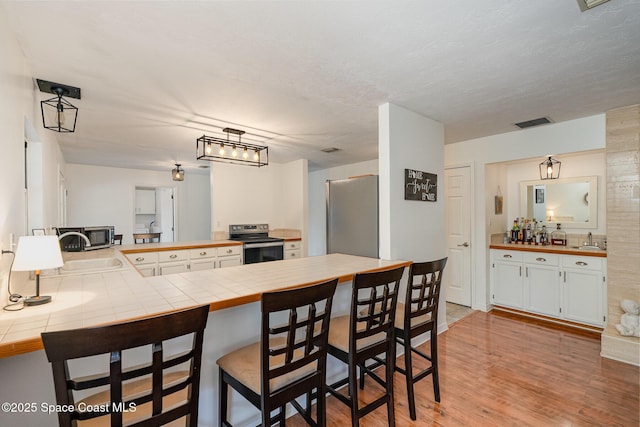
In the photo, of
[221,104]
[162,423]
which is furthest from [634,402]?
[221,104]

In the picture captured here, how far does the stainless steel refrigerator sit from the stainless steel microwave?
2558mm

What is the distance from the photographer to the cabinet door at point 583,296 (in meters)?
3.18

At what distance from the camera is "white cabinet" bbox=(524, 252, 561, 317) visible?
3498 mm

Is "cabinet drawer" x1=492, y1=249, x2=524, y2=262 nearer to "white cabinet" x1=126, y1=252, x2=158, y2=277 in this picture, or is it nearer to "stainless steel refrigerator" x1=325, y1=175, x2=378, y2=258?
"stainless steel refrigerator" x1=325, y1=175, x2=378, y2=258

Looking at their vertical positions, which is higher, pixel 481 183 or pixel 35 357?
pixel 481 183

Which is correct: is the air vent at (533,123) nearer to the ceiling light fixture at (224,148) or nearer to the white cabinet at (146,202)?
the ceiling light fixture at (224,148)

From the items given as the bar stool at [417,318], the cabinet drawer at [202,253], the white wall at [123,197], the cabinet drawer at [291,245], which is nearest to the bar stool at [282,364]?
the bar stool at [417,318]

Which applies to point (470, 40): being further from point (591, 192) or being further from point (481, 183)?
point (591, 192)

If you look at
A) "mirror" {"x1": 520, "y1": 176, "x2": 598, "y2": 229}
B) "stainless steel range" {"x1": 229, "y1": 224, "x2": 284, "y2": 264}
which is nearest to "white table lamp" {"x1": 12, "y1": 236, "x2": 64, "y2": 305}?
"stainless steel range" {"x1": 229, "y1": 224, "x2": 284, "y2": 264}

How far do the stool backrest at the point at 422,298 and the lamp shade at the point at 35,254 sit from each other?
1771mm

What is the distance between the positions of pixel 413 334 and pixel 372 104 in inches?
78.5

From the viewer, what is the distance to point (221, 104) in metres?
2.67

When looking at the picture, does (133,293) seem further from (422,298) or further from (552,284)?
(552,284)

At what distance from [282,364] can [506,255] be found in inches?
146
